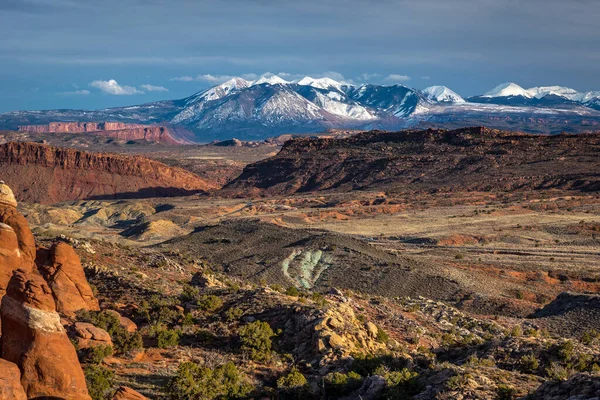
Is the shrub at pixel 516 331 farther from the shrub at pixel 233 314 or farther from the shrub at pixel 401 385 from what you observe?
the shrub at pixel 233 314

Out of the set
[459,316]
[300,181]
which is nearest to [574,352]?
[459,316]

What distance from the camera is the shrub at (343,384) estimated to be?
47.6ft

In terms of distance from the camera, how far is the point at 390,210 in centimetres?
7512

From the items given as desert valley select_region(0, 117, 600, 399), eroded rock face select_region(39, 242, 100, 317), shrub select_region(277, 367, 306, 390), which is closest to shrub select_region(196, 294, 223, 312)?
desert valley select_region(0, 117, 600, 399)

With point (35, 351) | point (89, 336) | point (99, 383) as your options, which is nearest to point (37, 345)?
point (35, 351)

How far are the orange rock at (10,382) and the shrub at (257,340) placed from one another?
22.1ft

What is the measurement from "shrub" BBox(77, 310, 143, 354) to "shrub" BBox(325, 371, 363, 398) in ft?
17.3

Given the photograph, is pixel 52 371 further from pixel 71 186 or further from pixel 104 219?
pixel 71 186

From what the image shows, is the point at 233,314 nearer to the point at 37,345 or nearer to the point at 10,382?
the point at 37,345

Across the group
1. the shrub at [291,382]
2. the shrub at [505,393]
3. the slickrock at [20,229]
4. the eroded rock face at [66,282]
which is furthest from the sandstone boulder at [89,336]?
the shrub at [505,393]

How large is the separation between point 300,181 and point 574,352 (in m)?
96.5

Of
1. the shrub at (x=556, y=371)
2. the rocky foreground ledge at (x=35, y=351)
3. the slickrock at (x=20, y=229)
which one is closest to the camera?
the rocky foreground ledge at (x=35, y=351)

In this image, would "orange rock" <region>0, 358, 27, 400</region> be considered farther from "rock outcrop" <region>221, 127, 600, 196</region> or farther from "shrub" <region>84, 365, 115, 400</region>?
"rock outcrop" <region>221, 127, 600, 196</region>

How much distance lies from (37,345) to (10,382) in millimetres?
840
